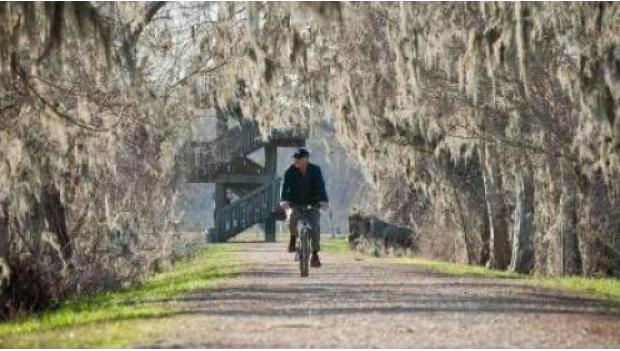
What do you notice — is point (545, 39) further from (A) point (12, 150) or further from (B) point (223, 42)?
(A) point (12, 150)

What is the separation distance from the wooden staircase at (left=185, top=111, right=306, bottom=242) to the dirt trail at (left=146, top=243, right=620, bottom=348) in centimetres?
2628

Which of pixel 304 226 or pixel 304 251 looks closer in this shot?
pixel 304 226

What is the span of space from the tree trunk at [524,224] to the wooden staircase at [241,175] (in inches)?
785

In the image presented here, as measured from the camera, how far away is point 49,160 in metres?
17.2

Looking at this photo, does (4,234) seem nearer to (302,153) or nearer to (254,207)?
(302,153)

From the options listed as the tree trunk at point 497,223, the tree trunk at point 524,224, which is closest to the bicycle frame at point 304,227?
the tree trunk at point 524,224

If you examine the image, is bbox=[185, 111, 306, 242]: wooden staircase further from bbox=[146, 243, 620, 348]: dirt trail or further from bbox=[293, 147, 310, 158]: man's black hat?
bbox=[146, 243, 620, 348]: dirt trail

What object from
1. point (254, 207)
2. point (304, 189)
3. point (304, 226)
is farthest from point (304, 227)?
point (254, 207)

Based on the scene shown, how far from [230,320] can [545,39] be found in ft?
28.3

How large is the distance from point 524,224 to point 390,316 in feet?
39.0

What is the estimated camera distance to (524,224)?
75.6 ft

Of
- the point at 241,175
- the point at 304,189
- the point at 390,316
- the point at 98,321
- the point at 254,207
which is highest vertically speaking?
the point at 241,175

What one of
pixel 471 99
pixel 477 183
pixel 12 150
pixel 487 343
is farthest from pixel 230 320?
pixel 477 183

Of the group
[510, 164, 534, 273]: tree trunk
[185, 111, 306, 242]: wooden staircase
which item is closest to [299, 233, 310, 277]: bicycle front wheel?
[510, 164, 534, 273]: tree trunk
